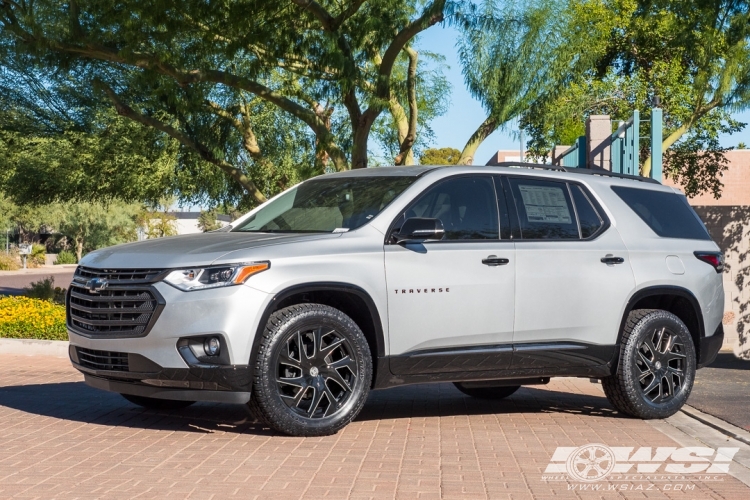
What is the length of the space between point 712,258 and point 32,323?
377 inches

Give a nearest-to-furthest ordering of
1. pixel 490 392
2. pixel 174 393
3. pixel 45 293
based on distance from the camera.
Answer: pixel 174 393
pixel 490 392
pixel 45 293

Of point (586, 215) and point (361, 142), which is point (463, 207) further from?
point (361, 142)

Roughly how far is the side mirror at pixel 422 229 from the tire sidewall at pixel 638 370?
218 centimetres

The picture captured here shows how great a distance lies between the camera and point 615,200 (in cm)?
954

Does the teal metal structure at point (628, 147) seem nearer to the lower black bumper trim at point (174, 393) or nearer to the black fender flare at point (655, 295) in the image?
the black fender flare at point (655, 295)

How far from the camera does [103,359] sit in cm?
795

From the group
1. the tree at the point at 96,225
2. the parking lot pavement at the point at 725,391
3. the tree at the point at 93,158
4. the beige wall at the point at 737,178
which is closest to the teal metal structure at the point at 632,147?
the parking lot pavement at the point at 725,391

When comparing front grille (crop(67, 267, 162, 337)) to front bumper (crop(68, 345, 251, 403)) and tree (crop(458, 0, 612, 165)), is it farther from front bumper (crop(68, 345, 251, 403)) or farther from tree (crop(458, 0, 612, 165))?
tree (crop(458, 0, 612, 165))

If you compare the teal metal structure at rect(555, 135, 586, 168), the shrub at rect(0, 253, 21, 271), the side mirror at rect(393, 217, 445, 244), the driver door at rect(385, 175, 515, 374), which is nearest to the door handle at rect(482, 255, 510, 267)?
the driver door at rect(385, 175, 515, 374)

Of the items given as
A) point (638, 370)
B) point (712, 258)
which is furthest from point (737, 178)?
point (638, 370)

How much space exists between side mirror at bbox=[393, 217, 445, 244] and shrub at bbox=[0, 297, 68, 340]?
879 cm

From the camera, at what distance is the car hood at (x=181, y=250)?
7504mm

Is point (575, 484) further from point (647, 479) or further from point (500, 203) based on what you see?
point (500, 203)

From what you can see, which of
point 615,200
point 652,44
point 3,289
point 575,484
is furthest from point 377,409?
point 652,44
